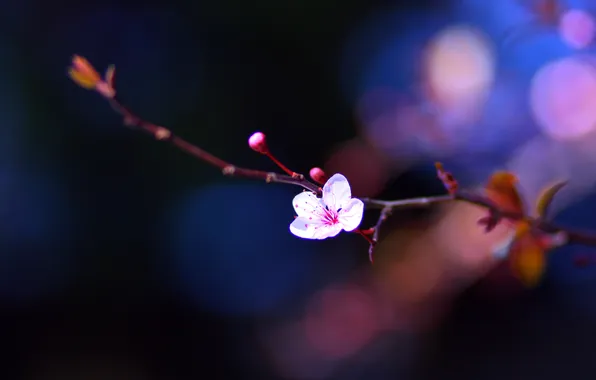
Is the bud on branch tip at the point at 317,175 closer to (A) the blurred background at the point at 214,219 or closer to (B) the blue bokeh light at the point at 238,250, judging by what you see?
(A) the blurred background at the point at 214,219

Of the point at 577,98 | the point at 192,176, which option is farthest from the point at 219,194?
the point at 577,98

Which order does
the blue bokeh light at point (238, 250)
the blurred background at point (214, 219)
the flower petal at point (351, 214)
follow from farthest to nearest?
the blue bokeh light at point (238, 250) → the blurred background at point (214, 219) → the flower petal at point (351, 214)

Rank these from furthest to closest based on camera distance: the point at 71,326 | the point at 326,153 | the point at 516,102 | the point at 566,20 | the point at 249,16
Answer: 1. the point at 71,326
2. the point at 249,16
3. the point at 326,153
4. the point at 516,102
5. the point at 566,20

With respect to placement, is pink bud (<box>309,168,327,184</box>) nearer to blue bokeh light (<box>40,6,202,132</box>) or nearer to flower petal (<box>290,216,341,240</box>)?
flower petal (<box>290,216,341,240</box>)

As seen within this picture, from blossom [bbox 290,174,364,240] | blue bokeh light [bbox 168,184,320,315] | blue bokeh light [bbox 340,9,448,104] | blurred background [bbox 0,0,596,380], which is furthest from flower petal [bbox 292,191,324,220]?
blue bokeh light [bbox 168,184,320,315]

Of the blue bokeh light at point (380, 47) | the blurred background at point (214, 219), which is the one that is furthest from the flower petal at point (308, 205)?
the blue bokeh light at point (380, 47)

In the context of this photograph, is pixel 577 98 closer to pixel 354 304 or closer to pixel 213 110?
pixel 354 304
